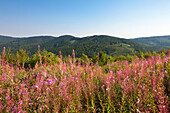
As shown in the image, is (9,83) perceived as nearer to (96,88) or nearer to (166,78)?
(96,88)

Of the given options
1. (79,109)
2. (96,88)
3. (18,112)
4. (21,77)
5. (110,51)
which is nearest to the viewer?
(18,112)

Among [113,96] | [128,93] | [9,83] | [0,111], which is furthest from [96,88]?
[9,83]

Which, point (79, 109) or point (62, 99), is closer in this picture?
point (79, 109)

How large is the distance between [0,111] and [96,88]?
88.7 inches

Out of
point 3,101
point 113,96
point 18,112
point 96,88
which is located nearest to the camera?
point 18,112

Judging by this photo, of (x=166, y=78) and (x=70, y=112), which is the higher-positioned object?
(x=166, y=78)

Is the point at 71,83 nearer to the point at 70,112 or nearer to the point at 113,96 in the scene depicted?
the point at 70,112

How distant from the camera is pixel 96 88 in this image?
9.95ft

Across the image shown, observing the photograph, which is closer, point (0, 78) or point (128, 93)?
point (128, 93)

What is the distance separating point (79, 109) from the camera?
2.26m

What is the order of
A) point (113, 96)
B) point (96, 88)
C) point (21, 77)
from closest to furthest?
1. point (113, 96)
2. point (96, 88)
3. point (21, 77)

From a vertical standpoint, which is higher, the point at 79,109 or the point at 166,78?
the point at 166,78

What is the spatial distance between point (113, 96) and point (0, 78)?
13.1 feet

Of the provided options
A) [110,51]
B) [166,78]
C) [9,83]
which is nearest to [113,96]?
[166,78]
